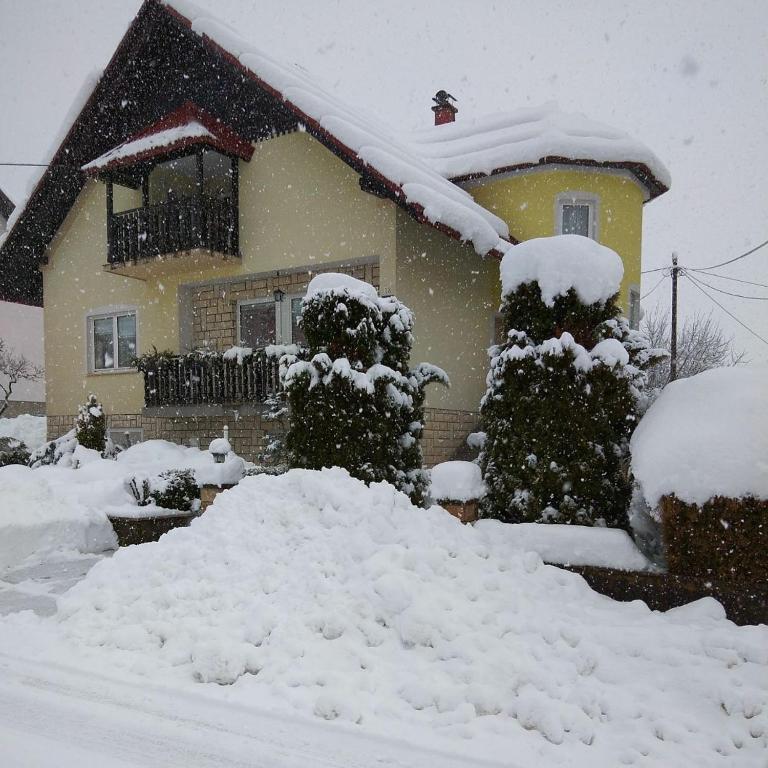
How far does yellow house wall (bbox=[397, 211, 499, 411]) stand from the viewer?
10719 mm

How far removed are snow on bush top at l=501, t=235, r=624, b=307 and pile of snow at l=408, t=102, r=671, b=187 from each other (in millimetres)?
7427

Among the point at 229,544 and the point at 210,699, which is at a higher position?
the point at 229,544

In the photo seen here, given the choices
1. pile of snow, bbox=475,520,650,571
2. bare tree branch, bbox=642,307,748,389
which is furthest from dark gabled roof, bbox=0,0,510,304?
bare tree branch, bbox=642,307,748,389

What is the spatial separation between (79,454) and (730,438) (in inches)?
382

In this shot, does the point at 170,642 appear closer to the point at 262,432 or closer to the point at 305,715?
the point at 305,715

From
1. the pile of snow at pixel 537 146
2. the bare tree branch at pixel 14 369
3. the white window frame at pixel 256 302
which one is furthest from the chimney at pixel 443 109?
the bare tree branch at pixel 14 369

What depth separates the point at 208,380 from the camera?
37.2 feet

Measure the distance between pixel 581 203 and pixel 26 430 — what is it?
1624 centimetres

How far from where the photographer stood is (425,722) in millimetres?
2994

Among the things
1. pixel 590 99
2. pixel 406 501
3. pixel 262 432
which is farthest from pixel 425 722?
pixel 590 99

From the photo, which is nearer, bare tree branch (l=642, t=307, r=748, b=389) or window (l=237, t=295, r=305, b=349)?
window (l=237, t=295, r=305, b=349)

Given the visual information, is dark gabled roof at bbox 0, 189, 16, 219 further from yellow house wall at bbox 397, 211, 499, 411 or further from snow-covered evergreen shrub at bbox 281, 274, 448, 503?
snow-covered evergreen shrub at bbox 281, 274, 448, 503

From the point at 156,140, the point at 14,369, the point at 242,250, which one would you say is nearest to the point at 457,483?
the point at 242,250

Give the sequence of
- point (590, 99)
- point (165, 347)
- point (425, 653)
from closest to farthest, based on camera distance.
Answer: point (425, 653)
point (165, 347)
point (590, 99)
